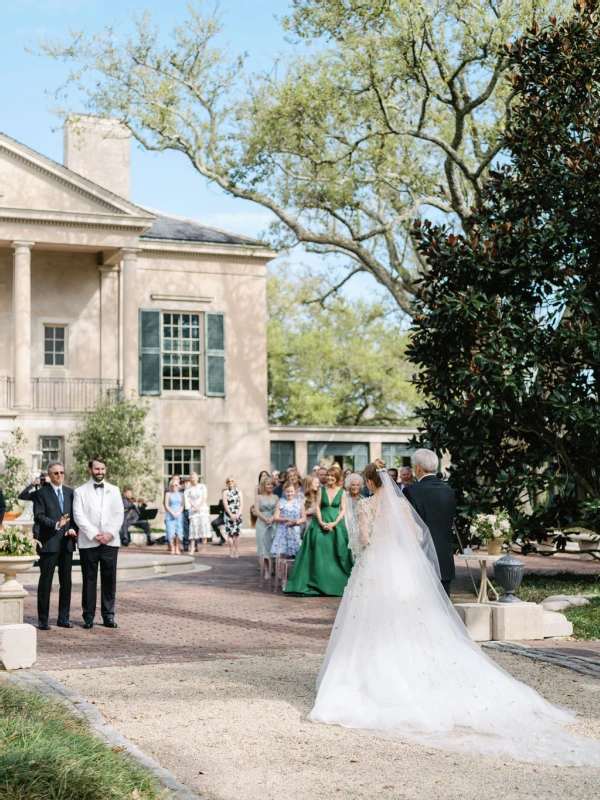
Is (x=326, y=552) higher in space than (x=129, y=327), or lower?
lower

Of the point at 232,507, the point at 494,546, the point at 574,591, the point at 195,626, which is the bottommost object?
the point at 195,626

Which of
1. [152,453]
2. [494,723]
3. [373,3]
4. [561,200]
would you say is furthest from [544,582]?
[152,453]

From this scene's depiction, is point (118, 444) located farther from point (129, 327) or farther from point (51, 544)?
point (51, 544)

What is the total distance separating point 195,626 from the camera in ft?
38.2

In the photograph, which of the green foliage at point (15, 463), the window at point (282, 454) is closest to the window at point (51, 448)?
the green foliage at point (15, 463)

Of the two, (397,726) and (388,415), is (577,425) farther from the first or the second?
(388,415)

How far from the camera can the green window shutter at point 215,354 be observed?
31.4 m

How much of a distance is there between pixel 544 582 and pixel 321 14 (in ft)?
40.1

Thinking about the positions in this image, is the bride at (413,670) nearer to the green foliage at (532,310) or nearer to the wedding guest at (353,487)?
the wedding guest at (353,487)

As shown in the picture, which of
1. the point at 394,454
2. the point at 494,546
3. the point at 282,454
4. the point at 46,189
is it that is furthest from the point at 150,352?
the point at 494,546

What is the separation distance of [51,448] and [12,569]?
19226mm

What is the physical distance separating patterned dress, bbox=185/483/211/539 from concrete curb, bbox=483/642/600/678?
1249 centimetres

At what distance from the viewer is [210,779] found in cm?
555

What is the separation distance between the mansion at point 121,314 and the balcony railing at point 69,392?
0.11ft
